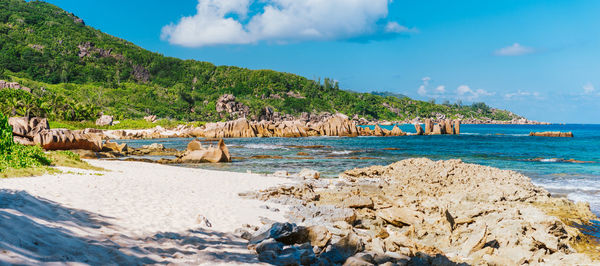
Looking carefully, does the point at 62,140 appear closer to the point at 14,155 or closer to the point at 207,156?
the point at 207,156

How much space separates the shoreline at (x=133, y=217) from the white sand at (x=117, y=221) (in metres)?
0.01

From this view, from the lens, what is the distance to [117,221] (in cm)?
894

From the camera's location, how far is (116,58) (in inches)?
7274

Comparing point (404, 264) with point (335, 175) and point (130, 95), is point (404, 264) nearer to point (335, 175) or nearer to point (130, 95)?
point (335, 175)

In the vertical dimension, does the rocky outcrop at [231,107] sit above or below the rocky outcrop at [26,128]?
above

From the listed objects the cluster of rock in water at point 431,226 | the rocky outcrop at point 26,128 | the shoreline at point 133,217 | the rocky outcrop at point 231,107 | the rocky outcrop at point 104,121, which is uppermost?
the rocky outcrop at point 231,107

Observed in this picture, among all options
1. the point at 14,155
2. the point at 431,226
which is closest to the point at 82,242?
the point at 431,226

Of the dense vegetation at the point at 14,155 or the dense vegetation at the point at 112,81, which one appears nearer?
the dense vegetation at the point at 14,155

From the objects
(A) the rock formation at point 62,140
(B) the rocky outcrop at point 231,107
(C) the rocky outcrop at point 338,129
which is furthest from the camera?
(B) the rocky outcrop at point 231,107

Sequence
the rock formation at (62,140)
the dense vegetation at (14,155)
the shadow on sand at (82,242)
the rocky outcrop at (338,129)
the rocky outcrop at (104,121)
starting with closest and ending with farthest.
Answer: the shadow on sand at (82,242), the dense vegetation at (14,155), the rock formation at (62,140), the rocky outcrop at (104,121), the rocky outcrop at (338,129)

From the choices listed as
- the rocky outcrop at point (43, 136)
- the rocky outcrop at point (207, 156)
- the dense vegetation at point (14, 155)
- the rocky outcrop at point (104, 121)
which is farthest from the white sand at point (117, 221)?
the rocky outcrop at point (104, 121)

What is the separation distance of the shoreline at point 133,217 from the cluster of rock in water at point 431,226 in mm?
729

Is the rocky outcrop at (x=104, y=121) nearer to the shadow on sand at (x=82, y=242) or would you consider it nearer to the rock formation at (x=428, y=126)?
the rock formation at (x=428, y=126)

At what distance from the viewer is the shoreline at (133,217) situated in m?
6.48
